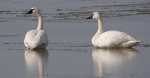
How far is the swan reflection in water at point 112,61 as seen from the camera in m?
15.9

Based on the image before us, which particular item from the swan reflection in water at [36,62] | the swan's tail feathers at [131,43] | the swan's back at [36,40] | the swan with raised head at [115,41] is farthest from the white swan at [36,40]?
the swan's tail feathers at [131,43]

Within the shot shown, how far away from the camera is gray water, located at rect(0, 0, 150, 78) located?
16445 mm

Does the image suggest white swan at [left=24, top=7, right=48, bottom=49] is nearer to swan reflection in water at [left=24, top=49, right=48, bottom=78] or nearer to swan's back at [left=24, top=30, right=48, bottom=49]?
swan's back at [left=24, top=30, right=48, bottom=49]

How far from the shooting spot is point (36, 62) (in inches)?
707

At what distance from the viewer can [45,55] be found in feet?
62.9

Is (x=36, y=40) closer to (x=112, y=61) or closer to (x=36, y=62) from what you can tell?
(x=36, y=62)

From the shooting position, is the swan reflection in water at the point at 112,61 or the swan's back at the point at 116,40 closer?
the swan reflection in water at the point at 112,61

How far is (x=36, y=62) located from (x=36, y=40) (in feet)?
8.27

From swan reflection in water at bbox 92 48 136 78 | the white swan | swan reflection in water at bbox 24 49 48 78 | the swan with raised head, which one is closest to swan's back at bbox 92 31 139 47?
the swan with raised head

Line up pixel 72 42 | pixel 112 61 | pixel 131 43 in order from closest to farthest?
1. pixel 112 61
2. pixel 131 43
3. pixel 72 42

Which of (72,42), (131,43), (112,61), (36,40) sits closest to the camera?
(112,61)

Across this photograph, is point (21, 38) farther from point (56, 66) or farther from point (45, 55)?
point (56, 66)

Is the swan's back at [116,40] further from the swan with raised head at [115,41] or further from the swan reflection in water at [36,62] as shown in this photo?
the swan reflection in water at [36,62]

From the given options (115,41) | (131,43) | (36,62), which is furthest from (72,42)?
(36,62)
